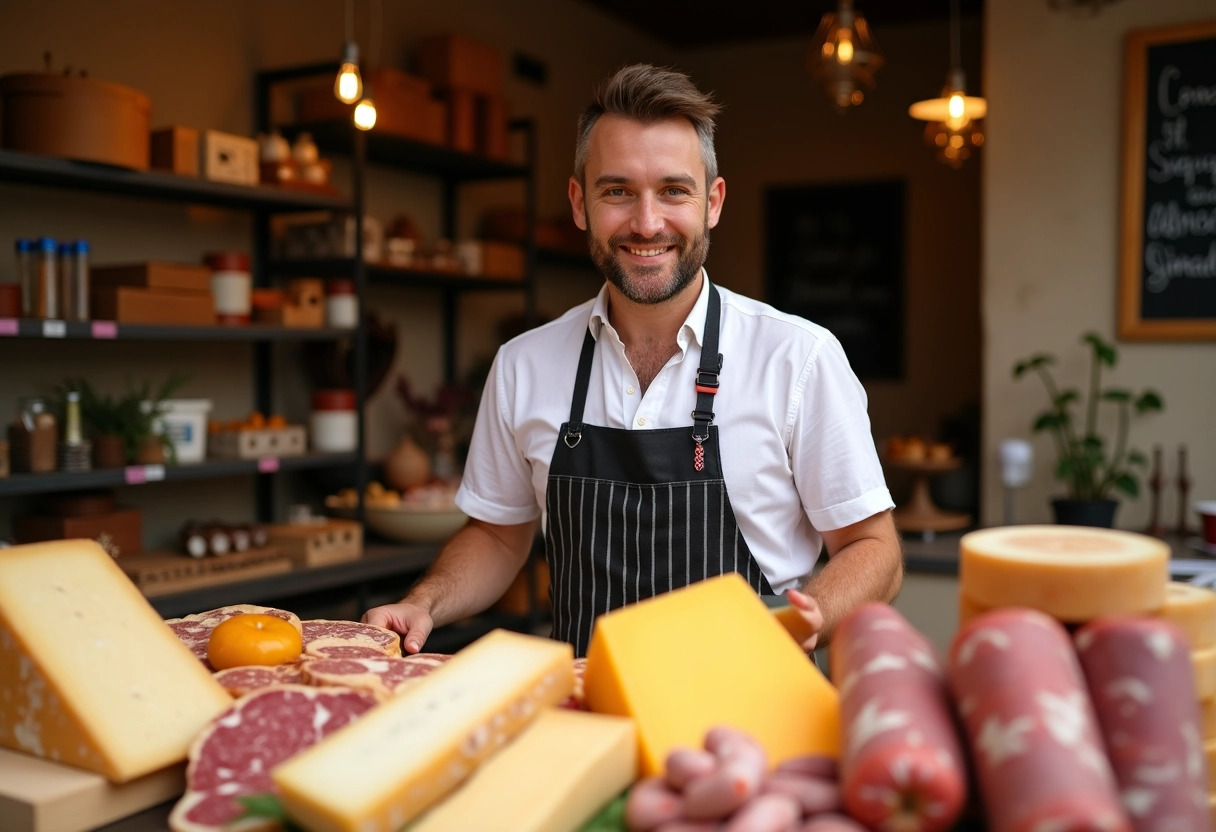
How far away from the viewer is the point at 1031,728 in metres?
0.83

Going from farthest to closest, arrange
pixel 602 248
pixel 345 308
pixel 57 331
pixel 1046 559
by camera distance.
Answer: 1. pixel 345 308
2. pixel 57 331
3. pixel 602 248
4. pixel 1046 559

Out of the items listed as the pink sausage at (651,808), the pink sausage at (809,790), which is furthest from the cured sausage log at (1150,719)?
the pink sausage at (651,808)

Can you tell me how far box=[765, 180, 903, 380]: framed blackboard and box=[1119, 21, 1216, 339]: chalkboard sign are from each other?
2669 mm

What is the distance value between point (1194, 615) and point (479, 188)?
472 centimetres

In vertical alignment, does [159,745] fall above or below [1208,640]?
below

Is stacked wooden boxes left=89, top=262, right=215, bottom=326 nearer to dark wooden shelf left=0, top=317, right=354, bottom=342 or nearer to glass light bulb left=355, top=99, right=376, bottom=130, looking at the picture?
dark wooden shelf left=0, top=317, right=354, bottom=342

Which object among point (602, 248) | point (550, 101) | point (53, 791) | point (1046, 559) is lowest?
point (53, 791)

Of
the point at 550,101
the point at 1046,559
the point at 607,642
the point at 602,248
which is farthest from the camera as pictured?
the point at 550,101

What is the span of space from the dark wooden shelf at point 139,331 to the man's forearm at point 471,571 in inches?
57.1

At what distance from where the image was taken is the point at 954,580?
12.3 feet

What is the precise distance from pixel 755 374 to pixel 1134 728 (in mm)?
1190

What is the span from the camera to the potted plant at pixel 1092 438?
3881mm

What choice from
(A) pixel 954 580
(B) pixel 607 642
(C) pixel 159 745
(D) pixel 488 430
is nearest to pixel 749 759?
(B) pixel 607 642

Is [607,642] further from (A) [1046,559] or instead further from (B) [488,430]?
(B) [488,430]
